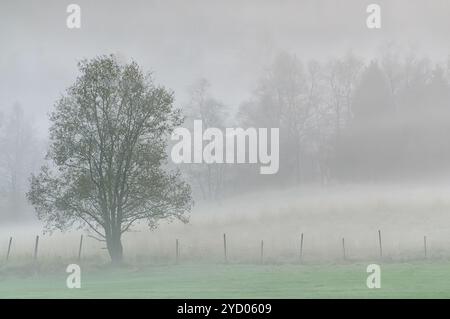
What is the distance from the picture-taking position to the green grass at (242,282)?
11547mm

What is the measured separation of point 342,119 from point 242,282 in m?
6.09

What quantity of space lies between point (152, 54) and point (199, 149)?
2891mm

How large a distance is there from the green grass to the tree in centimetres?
143

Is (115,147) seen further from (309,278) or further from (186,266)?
(309,278)

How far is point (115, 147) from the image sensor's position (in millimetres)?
14836

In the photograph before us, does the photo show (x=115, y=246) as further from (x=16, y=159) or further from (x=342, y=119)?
(x=342, y=119)

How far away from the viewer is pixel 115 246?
14680 millimetres

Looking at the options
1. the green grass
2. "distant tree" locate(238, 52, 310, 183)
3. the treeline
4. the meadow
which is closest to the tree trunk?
the meadow

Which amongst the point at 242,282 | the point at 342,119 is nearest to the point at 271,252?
the point at 242,282

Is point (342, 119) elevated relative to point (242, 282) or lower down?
elevated

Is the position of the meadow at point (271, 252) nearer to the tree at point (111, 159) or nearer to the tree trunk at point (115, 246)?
the tree trunk at point (115, 246)

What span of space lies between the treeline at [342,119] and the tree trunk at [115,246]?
2.38 metres

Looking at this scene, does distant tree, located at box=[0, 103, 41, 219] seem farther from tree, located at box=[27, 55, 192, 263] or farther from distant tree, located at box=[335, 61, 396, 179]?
distant tree, located at box=[335, 61, 396, 179]
